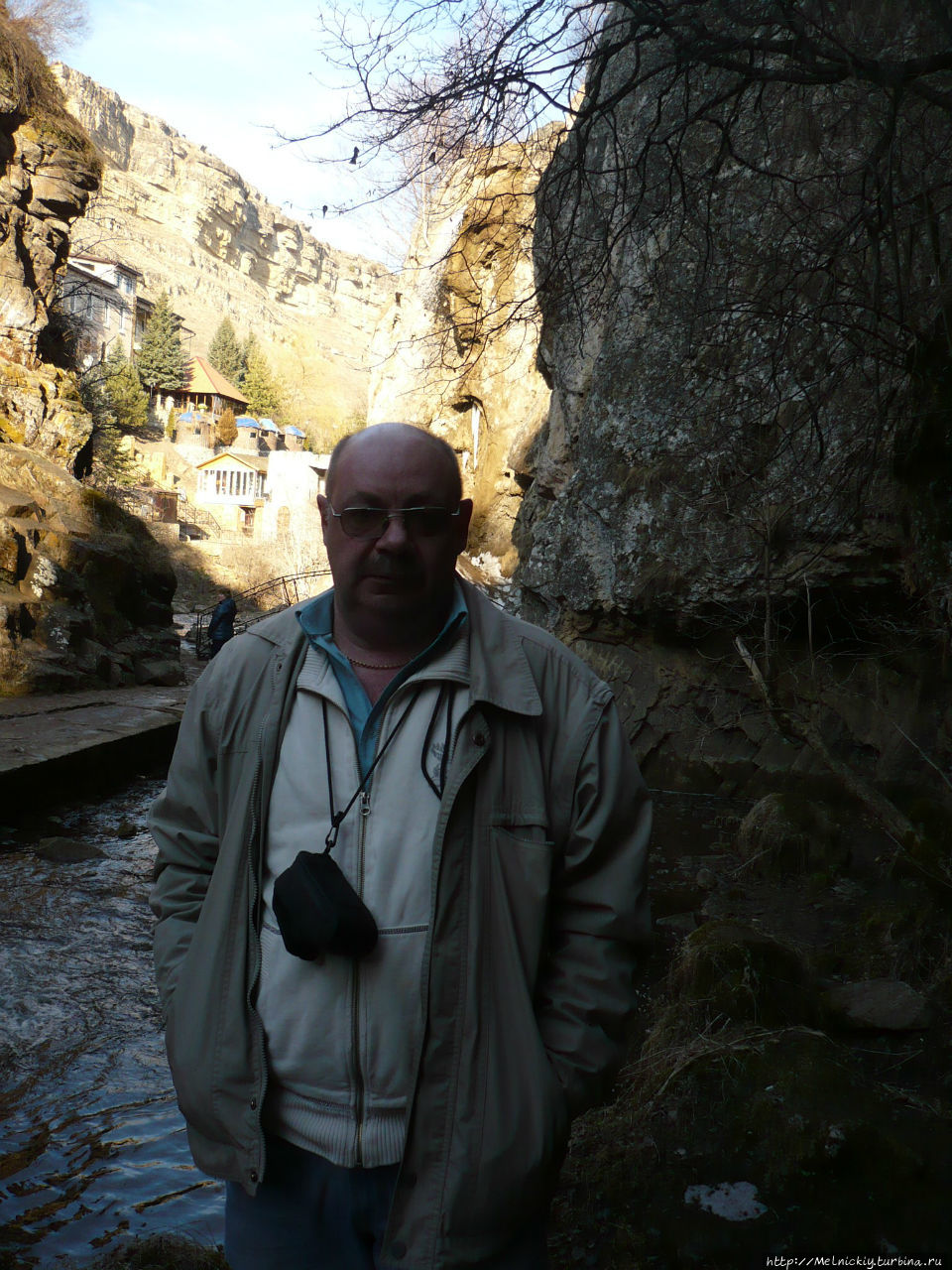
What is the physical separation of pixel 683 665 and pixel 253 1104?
418 inches

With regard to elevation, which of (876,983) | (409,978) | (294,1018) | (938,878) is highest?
(409,978)

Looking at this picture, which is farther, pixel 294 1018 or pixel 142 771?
pixel 142 771

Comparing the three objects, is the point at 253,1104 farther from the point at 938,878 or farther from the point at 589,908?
the point at 938,878

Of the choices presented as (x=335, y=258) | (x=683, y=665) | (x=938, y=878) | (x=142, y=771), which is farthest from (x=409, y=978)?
(x=335, y=258)

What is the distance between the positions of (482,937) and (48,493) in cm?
1463

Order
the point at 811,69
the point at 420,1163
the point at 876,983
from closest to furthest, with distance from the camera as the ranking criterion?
the point at 420,1163 < the point at 811,69 < the point at 876,983

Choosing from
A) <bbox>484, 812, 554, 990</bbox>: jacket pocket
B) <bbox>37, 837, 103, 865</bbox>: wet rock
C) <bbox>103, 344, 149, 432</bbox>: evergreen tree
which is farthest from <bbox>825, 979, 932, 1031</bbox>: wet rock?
<bbox>103, 344, 149, 432</bbox>: evergreen tree

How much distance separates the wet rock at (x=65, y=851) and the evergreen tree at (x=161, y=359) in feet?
192

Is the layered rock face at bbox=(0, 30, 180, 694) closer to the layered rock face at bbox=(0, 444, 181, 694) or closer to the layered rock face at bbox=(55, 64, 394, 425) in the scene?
the layered rock face at bbox=(0, 444, 181, 694)

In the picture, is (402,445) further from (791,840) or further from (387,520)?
(791,840)

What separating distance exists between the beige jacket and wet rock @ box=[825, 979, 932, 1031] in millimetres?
3863

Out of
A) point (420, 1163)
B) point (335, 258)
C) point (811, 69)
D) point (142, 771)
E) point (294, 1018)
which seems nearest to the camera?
point (420, 1163)

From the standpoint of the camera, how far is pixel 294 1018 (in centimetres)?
178

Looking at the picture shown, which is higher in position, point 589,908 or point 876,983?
point 589,908
